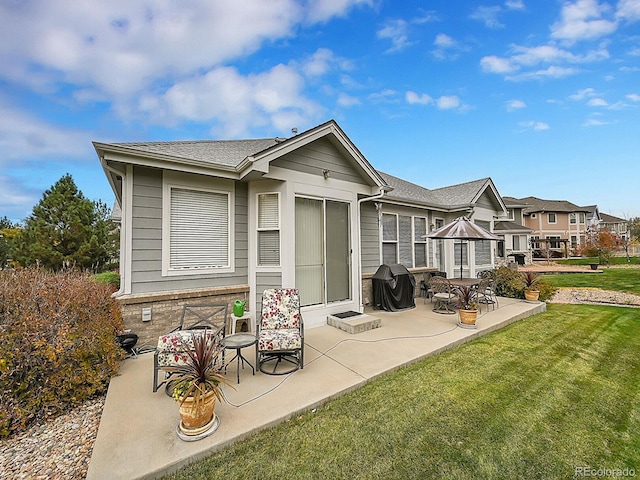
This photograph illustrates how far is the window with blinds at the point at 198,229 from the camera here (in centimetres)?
513

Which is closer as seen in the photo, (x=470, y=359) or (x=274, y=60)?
(x=470, y=359)

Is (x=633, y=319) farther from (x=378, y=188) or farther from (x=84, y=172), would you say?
(x=84, y=172)

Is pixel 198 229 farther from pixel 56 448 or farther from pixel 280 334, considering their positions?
pixel 56 448

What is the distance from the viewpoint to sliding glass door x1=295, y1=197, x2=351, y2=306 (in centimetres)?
617

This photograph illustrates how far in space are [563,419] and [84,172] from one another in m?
21.7

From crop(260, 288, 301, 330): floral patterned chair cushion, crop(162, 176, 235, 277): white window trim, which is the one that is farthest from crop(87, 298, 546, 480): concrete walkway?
crop(162, 176, 235, 277): white window trim

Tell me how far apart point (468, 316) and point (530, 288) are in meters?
4.31

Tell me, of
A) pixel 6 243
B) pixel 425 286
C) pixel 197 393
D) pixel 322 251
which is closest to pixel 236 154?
pixel 322 251

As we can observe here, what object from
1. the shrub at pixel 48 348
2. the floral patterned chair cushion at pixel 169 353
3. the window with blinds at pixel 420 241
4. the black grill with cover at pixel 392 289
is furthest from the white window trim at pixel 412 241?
the shrub at pixel 48 348

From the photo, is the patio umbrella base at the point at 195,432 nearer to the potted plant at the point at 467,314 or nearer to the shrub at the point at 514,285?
the potted plant at the point at 467,314

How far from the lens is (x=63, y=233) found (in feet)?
46.0

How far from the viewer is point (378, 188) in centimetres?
716

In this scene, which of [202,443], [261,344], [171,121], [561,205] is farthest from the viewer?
[561,205]

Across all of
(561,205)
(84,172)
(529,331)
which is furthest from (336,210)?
(561,205)
